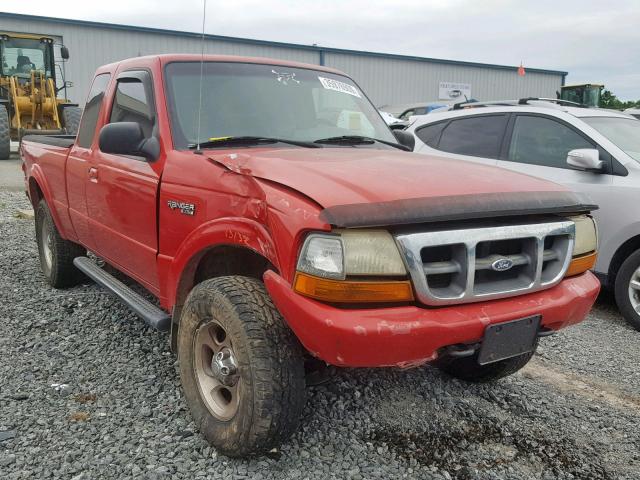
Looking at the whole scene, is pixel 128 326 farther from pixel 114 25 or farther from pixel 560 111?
pixel 114 25

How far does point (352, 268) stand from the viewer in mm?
2098

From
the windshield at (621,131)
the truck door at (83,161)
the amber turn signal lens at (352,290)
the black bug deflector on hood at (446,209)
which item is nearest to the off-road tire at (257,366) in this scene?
the amber turn signal lens at (352,290)

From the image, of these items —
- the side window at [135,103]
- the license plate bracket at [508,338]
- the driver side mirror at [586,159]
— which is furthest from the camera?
the driver side mirror at [586,159]

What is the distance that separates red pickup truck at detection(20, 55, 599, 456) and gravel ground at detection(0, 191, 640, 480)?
0.21 m

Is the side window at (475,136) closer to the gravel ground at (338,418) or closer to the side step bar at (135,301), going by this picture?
the gravel ground at (338,418)

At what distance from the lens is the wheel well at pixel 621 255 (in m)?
4.53

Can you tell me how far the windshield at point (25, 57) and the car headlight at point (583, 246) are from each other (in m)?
15.8

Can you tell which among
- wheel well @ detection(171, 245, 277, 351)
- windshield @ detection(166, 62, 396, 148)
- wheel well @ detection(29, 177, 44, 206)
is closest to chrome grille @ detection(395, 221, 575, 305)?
wheel well @ detection(171, 245, 277, 351)

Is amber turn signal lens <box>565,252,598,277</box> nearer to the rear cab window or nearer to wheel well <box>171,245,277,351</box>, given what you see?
wheel well <box>171,245,277,351</box>

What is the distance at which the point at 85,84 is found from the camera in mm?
23031

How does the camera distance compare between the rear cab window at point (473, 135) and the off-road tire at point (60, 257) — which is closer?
the off-road tire at point (60, 257)

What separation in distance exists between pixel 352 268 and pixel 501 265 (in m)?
0.64

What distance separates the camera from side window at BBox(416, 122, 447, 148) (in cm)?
617

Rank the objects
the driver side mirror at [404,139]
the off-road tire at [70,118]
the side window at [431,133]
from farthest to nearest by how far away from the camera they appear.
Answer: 1. the off-road tire at [70,118]
2. the side window at [431,133]
3. the driver side mirror at [404,139]
